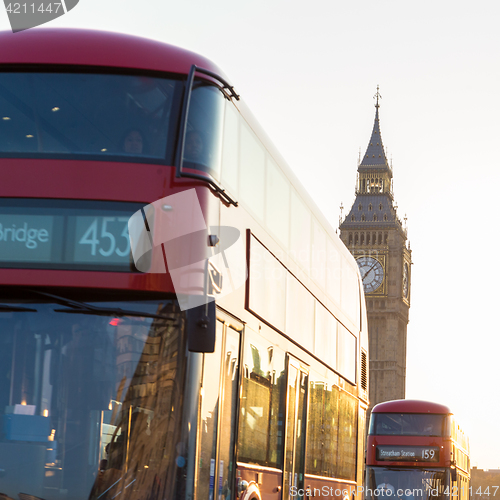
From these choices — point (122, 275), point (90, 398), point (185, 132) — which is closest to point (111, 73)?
A: point (185, 132)

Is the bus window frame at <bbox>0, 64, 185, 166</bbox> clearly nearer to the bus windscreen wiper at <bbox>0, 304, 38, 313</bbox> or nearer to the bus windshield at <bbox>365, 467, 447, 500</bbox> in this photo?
the bus windscreen wiper at <bbox>0, 304, 38, 313</bbox>

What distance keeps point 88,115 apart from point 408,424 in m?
15.1

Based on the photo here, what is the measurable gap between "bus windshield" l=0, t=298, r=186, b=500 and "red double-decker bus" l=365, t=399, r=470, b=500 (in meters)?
14.3

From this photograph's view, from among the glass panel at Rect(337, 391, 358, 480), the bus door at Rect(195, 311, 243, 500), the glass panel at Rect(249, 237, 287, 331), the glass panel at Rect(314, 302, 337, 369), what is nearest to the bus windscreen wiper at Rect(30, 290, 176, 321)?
the bus door at Rect(195, 311, 243, 500)

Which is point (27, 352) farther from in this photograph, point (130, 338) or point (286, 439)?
point (286, 439)

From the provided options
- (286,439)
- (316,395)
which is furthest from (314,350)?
(286,439)

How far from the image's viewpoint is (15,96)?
6117 mm

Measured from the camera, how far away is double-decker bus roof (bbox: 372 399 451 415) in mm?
20156

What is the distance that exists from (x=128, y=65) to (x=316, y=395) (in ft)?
14.3

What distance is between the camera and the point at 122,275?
565cm

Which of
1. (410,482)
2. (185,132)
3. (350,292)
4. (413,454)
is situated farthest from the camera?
(413,454)

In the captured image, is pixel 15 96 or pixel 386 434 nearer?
pixel 15 96

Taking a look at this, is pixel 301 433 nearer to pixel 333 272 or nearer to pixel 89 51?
pixel 333 272

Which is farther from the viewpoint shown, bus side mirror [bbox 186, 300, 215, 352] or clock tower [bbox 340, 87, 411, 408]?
clock tower [bbox 340, 87, 411, 408]
